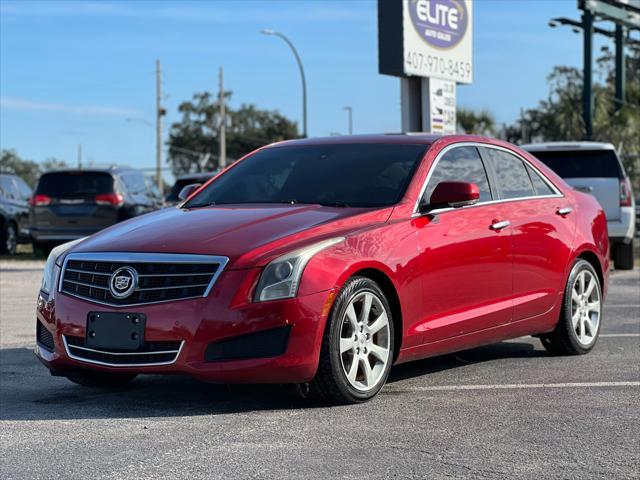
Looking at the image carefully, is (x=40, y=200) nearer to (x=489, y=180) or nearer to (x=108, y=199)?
(x=108, y=199)

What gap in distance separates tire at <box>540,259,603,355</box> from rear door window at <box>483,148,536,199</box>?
A: 738 mm

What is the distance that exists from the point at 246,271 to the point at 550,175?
342cm

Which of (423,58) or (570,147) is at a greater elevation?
(423,58)

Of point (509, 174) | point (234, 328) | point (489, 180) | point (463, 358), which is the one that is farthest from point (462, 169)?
point (234, 328)

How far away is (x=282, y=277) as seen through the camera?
5.88 m

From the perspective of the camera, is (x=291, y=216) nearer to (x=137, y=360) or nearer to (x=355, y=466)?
(x=137, y=360)

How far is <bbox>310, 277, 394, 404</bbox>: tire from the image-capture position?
6.01 metres

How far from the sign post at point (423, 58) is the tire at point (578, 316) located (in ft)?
33.1

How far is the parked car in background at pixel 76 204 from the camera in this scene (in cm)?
2112

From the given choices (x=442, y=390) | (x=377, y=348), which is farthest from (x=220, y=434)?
(x=442, y=390)

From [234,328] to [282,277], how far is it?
0.36 meters

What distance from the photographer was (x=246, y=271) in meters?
5.86

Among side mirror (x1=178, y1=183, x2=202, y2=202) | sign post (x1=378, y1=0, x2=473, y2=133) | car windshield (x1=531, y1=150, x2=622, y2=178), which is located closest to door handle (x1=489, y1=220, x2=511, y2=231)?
side mirror (x1=178, y1=183, x2=202, y2=202)

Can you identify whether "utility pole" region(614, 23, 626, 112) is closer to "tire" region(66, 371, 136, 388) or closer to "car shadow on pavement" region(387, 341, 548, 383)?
"car shadow on pavement" region(387, 341, 548, 383)
